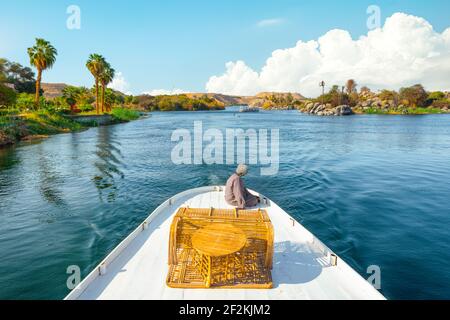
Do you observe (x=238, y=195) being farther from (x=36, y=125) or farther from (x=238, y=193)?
(x=36, y=125)

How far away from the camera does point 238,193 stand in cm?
976

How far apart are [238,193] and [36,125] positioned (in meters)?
47.9

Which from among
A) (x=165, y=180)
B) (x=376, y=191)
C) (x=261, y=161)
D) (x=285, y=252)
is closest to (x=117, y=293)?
(x=285, y=252)

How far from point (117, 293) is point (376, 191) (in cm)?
1684

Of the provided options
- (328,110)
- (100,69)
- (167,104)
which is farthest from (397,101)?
(100,69)

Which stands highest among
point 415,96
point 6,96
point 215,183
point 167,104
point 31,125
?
point 415,96

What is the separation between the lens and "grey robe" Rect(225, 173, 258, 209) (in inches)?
378

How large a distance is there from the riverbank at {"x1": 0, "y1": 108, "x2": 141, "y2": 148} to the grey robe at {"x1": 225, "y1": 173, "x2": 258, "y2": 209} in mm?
36356

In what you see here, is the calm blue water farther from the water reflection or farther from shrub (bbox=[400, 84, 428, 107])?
shrub (bbox=[400, 84, 428, 107])

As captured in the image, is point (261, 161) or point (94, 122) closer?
point (261, 161)

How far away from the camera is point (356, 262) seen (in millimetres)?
9609

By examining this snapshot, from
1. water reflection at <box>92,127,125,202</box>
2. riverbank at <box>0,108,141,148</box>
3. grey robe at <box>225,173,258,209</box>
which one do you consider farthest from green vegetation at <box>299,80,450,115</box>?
grey robe at <box>225,173,258,209</box>

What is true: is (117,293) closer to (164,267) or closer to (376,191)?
(164,267)

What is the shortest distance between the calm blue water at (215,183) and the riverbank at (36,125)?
9.48 metres
